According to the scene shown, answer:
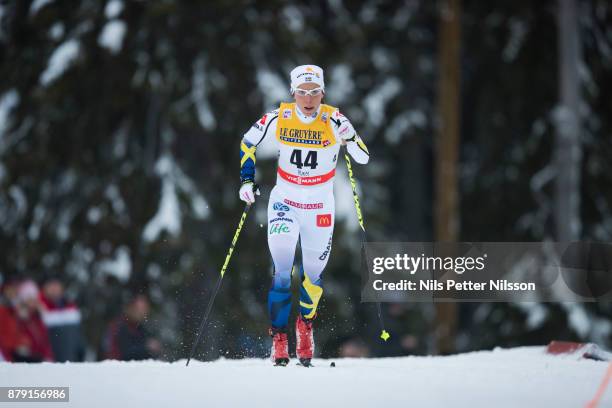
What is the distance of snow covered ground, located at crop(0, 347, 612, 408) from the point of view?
22.0 ft

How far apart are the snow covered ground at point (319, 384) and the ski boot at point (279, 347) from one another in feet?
0.41

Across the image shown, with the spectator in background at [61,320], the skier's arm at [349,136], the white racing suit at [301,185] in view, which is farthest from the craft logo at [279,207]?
the spectator in background at [61,320]

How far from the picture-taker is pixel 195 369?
7691 millimetres

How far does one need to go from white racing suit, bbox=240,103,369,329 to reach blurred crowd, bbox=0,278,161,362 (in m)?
2.43

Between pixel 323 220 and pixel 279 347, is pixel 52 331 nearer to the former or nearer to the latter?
pixel 279 347

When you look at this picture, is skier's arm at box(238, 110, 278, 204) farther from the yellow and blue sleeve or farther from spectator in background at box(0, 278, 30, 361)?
spectator in background at box(0, 278, 30, 361)

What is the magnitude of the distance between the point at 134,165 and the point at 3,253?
2.40 metres

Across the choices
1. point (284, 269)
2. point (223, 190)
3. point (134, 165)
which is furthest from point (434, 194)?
point (284, 269)

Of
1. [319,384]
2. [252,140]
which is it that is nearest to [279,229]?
[252,140]

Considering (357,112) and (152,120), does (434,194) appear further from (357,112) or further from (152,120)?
(152,120)

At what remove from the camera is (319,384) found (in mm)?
7016

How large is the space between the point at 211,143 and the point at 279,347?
9.15m

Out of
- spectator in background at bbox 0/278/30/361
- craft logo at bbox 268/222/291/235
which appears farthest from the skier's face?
spectator in background at bbox 0/278/30/361

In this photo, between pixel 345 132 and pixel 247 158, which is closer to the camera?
pixel 345 132
